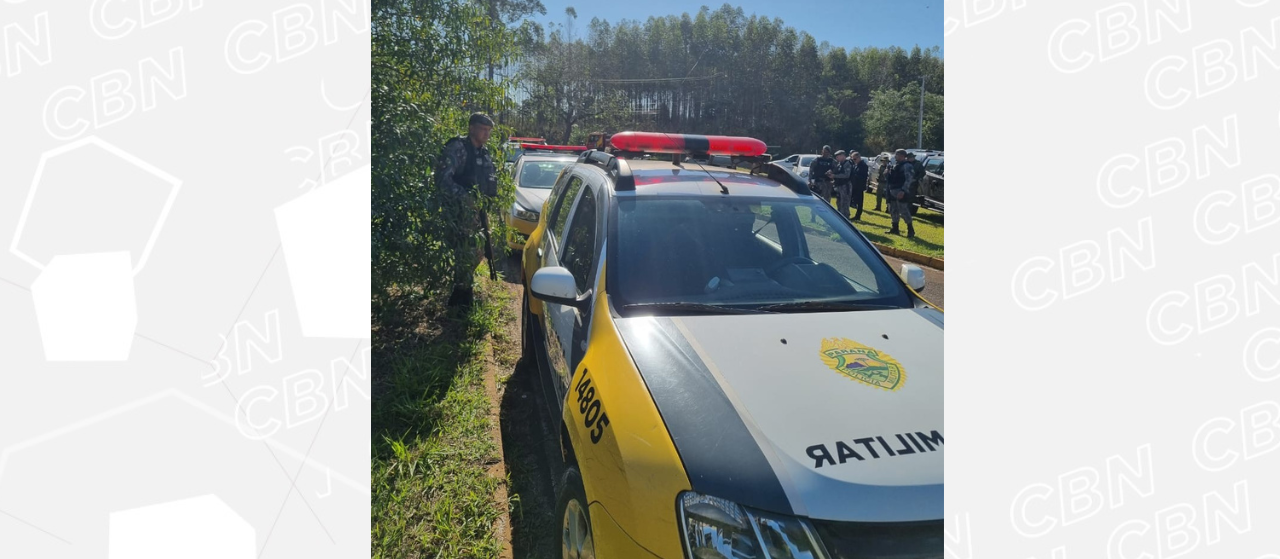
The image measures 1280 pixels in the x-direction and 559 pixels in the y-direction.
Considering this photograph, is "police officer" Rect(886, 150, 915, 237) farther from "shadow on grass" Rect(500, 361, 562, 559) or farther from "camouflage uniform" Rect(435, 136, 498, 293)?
"shadow on grass" Rect(500, 361, 562, 559)

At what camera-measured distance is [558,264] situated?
3.42m

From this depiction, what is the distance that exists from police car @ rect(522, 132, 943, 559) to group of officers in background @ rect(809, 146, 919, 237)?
823 centimetres

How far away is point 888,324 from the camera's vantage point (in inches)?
93.7

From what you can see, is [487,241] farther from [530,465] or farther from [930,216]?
[930,216]

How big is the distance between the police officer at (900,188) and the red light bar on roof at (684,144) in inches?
312

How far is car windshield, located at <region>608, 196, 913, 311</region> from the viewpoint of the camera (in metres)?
2.52

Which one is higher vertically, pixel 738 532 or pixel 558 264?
pixel 558 264

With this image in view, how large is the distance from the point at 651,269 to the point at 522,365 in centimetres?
209

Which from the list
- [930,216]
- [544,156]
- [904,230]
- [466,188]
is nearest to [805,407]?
[466,188]

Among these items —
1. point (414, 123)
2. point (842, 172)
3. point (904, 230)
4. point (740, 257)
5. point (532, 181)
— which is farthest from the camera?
point (904, 230)

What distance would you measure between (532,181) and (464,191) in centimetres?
394

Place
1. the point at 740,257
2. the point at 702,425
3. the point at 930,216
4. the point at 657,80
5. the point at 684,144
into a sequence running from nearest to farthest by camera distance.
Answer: the point at 702,425
the point at 740,257
the point at 684,144
the point at 657,80
the point at 930,216

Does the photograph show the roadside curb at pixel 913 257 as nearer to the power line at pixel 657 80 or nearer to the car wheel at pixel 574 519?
the power line at pixel 657 80
